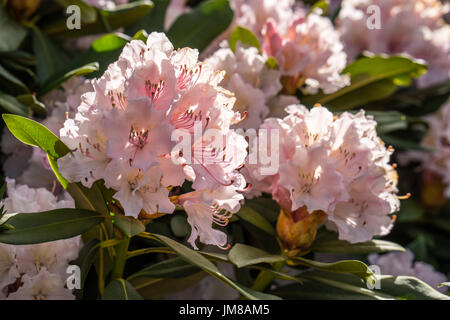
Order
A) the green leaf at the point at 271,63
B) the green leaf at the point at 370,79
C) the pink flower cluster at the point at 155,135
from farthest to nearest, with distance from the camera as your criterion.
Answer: the green leaf at the point at 370,79 < the green leaf at the point at 271,63 < the pink flower cluster at the point at 155,135

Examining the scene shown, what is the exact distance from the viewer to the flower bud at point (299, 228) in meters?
0.77

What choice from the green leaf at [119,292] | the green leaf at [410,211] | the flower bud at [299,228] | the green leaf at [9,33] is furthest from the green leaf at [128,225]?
the green leaf at [410,211]

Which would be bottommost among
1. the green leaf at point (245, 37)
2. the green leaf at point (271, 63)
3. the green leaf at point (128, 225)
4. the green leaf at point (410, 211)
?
the green leaf at point (128, 225)

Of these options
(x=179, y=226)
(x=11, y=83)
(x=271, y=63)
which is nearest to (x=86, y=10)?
(x=11, y=83)

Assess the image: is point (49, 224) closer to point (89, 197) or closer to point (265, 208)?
point (89, 197)

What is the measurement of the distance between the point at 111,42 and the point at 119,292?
419 mm

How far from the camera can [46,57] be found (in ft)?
3.32

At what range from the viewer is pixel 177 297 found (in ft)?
2.94

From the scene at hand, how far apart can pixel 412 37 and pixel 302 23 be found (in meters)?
0.48

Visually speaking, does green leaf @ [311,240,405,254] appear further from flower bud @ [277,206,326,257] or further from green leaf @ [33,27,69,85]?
green leaf @ [33,27,69,85]

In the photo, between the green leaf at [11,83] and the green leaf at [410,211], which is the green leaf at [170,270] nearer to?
the green leaf at [11,83]

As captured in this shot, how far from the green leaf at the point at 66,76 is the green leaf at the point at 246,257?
33 centimetres
